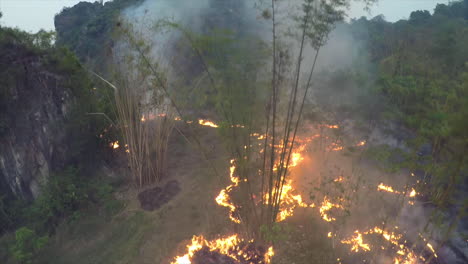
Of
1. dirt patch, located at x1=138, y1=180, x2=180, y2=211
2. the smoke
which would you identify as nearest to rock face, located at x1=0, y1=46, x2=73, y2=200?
dirt patch, located at x1=138, y1=180, x2=180, y2=211

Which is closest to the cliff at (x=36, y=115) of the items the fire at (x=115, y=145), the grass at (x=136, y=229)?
the fire at (x=115, y=145)

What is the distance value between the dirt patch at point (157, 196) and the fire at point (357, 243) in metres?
A: 3.91

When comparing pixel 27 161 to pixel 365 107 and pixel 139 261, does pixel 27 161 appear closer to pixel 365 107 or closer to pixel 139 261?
pixel 139 261

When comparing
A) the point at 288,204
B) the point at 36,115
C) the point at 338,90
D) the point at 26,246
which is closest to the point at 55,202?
the point at 26,246

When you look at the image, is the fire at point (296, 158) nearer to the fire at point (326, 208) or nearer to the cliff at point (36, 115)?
the fire at point (326, 208)

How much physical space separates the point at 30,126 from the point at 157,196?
359cm

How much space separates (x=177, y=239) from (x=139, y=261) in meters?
0.76

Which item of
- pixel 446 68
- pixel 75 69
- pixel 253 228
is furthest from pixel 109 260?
pixel 446 68

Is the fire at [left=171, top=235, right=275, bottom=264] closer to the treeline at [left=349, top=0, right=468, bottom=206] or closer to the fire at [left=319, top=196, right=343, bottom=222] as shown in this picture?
the fire at [left=319, top=196, right=343, bottom=222]

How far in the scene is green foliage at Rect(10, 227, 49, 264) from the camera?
5.45 metres

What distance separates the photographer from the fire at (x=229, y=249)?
5.04m

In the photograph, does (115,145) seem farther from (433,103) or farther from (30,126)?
(433,103)

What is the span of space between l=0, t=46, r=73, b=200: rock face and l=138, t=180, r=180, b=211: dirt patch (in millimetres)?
2382

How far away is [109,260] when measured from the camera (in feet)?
17.8
